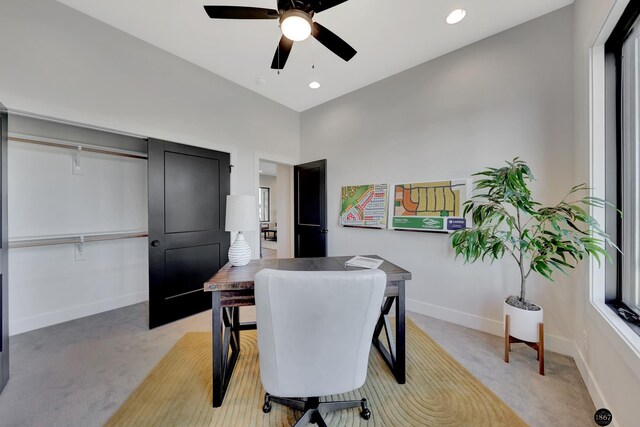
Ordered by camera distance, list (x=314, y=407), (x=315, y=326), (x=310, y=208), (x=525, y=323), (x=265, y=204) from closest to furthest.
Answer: (x=315, y=326) → (x=314, y=407) → (x=525, y=323) → (x=310, y=208) → (x=265, y=204)

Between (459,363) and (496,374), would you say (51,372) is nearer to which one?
(459,363)

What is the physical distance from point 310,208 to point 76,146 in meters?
3.11

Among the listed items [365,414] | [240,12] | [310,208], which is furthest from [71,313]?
[240,12]

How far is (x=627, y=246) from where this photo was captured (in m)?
1.47

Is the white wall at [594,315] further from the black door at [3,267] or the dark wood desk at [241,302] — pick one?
the black door at [3,267]

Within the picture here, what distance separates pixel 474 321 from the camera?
257 cm

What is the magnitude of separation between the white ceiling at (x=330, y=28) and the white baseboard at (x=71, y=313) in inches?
126

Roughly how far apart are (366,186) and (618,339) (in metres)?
2.62

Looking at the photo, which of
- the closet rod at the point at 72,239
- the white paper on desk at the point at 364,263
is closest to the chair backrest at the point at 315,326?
the white paper on desk at the point at 364,263

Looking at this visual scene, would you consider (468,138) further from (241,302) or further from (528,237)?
(241,302)

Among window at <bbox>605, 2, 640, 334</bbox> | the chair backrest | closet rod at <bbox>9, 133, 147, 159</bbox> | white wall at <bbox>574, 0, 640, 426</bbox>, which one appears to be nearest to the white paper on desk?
the chair backrest

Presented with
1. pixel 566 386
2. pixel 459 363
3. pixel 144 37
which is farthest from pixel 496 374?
pixel 144 37

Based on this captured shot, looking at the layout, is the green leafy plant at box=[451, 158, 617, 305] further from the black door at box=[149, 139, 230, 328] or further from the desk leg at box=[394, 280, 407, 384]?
the black door at box=[149, 139, 230, 328]

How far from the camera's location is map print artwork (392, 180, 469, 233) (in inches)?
104
